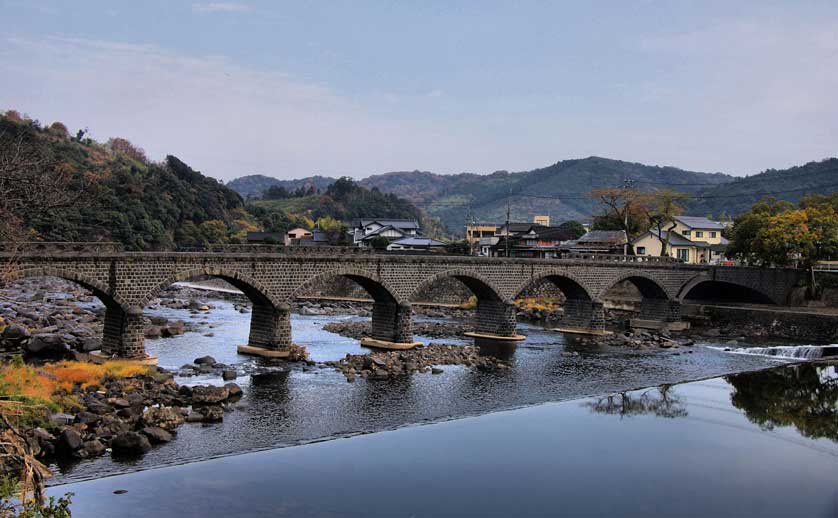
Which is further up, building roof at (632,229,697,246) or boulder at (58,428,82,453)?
building roof at (632,229,697,246)

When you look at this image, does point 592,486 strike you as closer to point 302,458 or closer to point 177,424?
point 302,458

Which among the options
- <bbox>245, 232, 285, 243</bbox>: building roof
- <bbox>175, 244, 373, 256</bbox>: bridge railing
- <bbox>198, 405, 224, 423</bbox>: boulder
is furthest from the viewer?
<bbox>245, 232, 285, 243</bbox>: building roof

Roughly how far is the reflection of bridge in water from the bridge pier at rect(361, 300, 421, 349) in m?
0.06

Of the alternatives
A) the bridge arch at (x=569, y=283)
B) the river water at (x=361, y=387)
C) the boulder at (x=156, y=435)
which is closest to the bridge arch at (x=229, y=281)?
the river water at (x=361, y=387)

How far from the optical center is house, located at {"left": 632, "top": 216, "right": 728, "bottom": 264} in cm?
7412

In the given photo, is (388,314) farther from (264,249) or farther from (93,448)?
(93,448)

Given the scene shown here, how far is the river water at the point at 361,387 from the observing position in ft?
76.8

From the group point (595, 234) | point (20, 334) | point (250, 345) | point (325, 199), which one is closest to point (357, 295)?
point (595, 234)

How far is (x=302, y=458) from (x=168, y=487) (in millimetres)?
4265

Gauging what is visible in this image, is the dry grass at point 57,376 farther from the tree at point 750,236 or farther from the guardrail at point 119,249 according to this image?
the tree at point 750,236

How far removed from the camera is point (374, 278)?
1647 inches

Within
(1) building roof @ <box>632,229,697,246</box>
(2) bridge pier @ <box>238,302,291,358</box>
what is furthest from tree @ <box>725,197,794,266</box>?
(2) bridge pier @ <box>238,302,291,358</box>

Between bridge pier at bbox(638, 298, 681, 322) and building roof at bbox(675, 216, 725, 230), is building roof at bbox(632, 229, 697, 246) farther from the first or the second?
bridge pier at bbox(638, 298, 681, 322)

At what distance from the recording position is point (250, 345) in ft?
126
